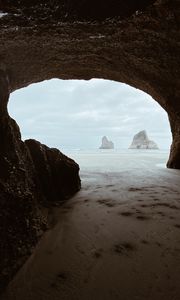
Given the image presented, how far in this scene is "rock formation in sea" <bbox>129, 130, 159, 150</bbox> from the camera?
46700 millimetres

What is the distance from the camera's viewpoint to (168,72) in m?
4.74

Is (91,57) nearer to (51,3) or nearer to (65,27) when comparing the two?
(65,27)

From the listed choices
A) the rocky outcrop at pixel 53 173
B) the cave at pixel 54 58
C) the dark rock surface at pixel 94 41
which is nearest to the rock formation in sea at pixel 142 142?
the dark rock surface at pixel 94 41

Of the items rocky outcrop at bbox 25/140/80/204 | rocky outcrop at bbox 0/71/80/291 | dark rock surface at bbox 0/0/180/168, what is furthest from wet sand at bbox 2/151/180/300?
dark rock surface at bbox 0/0/180/168

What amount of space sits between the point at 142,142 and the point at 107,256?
4787 centimetres

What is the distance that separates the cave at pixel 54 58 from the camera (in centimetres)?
204

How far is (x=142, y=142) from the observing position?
158ft

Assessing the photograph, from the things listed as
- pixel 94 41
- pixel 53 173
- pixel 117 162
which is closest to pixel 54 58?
pixel 94 41

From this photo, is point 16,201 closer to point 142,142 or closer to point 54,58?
point 54,58

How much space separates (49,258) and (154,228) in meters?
1.07

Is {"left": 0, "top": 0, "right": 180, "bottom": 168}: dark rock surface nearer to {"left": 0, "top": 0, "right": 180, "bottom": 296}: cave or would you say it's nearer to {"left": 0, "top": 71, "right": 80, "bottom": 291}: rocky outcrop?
{"left": 0, "top": 0, "right": 180, "bottom": 296}: cave

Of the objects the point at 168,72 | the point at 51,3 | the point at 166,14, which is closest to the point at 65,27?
the point at 51,3

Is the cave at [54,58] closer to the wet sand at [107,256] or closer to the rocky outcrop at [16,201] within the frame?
the rocky outcrop at [16,201]

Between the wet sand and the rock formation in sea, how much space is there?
1782 inches
